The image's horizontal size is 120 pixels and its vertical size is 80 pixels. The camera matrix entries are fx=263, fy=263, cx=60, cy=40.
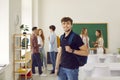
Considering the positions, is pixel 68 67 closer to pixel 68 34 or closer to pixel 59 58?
pixel 59 58

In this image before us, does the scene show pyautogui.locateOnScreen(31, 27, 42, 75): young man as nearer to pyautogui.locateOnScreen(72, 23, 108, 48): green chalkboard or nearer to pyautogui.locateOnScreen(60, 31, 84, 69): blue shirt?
pyautogui.locateOnScreen(72, 23, 108, 48): green chalkboard

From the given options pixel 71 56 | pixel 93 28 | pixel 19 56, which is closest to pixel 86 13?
pixel 93 28

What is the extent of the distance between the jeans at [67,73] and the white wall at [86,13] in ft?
23.0

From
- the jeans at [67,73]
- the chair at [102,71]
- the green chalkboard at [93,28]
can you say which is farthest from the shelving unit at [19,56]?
the green chalkboard at [93,28]

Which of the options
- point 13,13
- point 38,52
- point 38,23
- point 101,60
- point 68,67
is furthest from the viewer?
point 38,23

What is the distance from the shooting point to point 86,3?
11.1m

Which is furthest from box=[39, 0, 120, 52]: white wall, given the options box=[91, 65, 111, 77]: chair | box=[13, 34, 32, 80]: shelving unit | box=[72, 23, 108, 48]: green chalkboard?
box=[91, 65, 111, 77]: chair

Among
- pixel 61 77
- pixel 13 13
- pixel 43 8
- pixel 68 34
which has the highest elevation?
pixel 43 8

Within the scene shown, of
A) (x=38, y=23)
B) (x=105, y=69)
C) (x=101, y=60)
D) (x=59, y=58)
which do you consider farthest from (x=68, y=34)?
(x=38, y=23)

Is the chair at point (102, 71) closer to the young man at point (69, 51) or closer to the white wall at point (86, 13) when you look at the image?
the young man at point (69, 51)

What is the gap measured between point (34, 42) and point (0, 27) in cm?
A: 178

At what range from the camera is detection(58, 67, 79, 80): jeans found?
13.4ft

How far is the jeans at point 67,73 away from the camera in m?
4.07

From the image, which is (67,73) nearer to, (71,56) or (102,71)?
(71,56)
